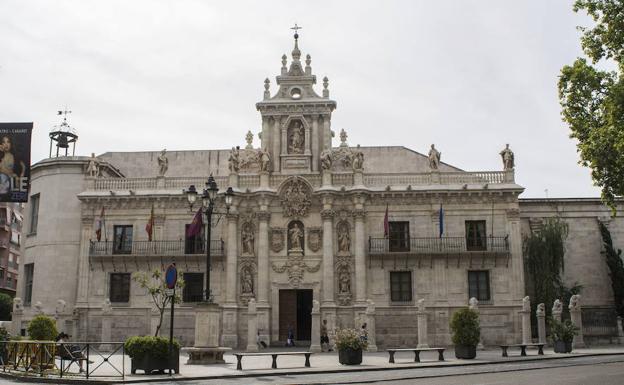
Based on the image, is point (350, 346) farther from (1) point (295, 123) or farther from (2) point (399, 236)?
(1) point (295, 123)

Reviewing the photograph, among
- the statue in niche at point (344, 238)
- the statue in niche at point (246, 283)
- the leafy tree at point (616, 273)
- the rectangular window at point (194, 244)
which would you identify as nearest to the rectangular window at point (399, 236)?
the statue in niche at point (344, 238)

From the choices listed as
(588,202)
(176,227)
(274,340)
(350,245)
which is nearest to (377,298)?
(350,245)

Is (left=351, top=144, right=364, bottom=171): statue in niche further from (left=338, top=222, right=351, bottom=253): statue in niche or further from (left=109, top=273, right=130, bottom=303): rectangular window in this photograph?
(left=109, top=273, right=130, bottom=303): rectangular window

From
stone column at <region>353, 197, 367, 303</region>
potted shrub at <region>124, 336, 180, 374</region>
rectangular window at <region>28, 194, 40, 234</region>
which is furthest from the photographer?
rectangular window at <region>28, 194, 40, 234</region>

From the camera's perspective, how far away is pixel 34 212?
3816 cm

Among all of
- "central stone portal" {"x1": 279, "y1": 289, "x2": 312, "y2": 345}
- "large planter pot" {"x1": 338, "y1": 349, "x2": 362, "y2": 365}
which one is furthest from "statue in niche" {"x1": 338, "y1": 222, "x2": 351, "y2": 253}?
"large planter pot" {"x1": 338, "y1": 349, "x2": 362, "y2": 365}

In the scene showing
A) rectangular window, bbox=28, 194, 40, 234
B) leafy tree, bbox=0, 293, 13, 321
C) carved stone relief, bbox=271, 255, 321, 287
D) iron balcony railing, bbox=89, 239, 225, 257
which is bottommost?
leafy tree, bbox=0, 293, 13, 321

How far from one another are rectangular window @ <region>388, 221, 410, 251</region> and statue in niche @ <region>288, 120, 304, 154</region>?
6.79 m

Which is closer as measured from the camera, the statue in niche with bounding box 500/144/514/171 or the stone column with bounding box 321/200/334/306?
the stone column with bounding box 321/200/334/306

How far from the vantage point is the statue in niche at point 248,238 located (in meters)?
35.2

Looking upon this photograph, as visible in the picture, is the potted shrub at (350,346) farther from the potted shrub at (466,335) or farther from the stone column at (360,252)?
the stone column at (360,252)

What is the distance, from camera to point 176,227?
35.9 metres

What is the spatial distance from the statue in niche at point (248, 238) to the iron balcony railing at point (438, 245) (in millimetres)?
6496

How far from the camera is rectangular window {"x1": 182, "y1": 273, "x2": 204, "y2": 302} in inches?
1379
